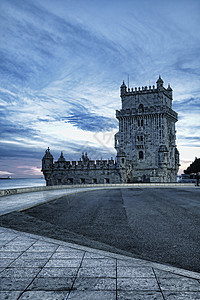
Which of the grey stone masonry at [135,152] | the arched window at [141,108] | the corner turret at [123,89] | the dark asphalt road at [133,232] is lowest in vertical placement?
the dark asphalt road at [133,232]

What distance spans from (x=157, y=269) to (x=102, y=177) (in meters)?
44.5

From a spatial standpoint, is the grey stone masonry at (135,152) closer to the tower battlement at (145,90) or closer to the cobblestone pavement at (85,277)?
the tower battlement at (145,90)

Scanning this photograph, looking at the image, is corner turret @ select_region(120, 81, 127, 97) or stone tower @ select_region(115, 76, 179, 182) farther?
corner turret @ select_region(120, 81, 127, 97)

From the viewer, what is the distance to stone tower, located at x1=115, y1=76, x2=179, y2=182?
50.2m

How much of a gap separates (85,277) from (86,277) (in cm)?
2

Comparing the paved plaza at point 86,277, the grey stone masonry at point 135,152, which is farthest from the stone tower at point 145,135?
the paved plaza at point 86,277

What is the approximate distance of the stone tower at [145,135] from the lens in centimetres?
5025

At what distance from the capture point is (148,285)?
159 inches

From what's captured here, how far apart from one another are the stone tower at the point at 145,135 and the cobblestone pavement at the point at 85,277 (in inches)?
1701

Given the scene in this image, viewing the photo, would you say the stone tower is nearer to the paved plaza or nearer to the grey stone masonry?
the grey stone masonry

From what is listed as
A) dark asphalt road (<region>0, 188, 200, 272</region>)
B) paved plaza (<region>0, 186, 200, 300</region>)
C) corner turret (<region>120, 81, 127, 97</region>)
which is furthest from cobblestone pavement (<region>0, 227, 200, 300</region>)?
corner turret (<region>120, 81, 127, 97</region>)

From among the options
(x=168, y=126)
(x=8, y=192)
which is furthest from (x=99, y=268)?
(x=168, y=126)

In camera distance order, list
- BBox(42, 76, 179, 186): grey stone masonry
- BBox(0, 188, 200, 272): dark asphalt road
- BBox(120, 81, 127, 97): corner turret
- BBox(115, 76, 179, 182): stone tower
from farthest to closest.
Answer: BBox(120, 81, 127, 97): corner turret → BBox(115, 76, 179, 182): stone tower → BBox(42, 76, 179, 186): grey stone masonry → BBox(0, 188, 200, 272): dark asphalt road

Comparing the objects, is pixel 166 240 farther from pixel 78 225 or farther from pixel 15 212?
pixel 15 212
